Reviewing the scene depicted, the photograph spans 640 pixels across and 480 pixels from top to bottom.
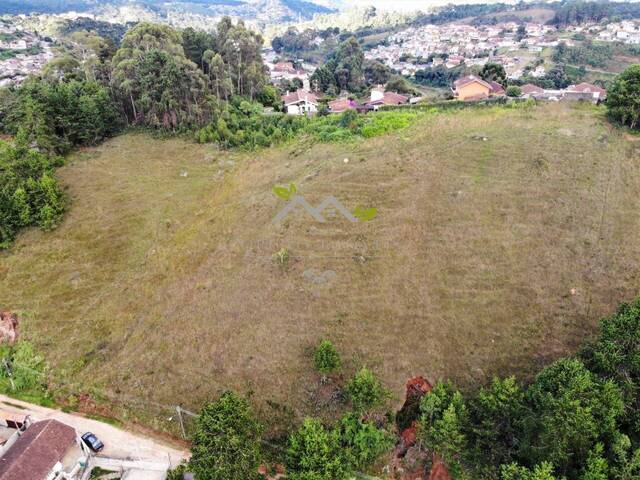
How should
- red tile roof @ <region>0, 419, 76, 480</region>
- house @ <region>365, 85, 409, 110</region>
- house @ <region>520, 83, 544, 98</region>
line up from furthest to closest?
house @ <region>520, 83, 544, 98</region>
house @ <region>365, 85, 409, 110</region>
red tile roof @ <region>0, 419, 76, 480</region>

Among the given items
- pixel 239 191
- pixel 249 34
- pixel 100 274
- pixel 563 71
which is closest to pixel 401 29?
pixel 563 71

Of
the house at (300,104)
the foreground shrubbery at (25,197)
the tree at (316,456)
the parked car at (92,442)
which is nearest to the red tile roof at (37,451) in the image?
the parked car at (92,442)

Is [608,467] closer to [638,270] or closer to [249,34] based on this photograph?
[638,270]

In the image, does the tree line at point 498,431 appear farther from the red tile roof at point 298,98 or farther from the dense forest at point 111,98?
the red tile roof at point 298,98

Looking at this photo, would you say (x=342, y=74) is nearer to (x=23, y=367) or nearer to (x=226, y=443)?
(x=23, y=367)

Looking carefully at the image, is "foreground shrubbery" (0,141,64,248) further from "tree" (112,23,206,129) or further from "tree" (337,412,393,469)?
"tree" (337,412,393,469)

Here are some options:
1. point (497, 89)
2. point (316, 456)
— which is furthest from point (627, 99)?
point (316, 456)

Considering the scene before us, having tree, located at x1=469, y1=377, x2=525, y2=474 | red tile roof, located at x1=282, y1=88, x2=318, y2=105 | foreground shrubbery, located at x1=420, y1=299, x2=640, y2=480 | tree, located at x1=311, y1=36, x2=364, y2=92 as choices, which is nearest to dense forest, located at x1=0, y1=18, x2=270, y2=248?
red tile roof, located at x1=282, y1=88, x2=318, y2=105
